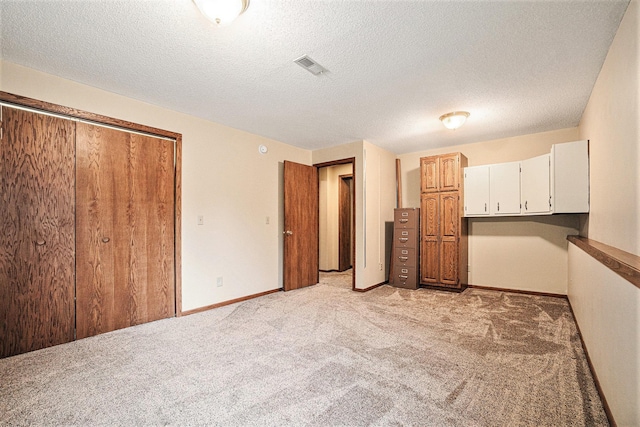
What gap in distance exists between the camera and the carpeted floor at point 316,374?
165cm

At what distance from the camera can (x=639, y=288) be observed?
3.75ft

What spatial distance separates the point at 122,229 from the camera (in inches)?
119

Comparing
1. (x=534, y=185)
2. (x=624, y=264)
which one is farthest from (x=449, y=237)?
(x=624, y=264)

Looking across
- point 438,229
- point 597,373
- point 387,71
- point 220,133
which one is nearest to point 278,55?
point 387,71

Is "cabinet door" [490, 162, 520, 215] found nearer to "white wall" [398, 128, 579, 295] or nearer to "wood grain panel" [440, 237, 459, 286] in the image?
"white wall" [398, 128, 579, 295]

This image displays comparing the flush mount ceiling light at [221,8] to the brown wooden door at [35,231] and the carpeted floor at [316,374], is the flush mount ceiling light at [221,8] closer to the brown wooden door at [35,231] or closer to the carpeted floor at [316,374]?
the brown wooden door at [35,231]

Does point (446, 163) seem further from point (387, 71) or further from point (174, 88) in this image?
point (174, 88)

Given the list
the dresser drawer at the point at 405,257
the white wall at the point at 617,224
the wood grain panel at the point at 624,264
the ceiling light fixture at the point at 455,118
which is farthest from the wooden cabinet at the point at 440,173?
the wood grain panel at the point at 624,264

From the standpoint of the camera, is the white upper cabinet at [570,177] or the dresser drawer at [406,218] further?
the dresser drawer at [406,218]

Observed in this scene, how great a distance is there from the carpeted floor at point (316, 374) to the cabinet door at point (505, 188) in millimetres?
1610

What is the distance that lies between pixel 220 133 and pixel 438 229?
3.77 meters

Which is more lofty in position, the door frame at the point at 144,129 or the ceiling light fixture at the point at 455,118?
the ceiling light fixture at the point at 455,118

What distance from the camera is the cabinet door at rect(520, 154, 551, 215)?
3.63 m

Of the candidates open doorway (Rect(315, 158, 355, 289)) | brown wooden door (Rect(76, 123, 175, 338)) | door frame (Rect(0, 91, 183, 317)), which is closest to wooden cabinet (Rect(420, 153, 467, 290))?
open doorway (Rect(315, 158, 355, 289))
